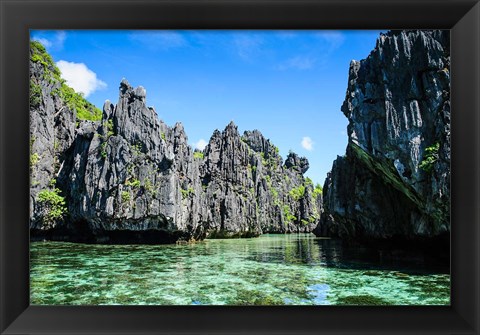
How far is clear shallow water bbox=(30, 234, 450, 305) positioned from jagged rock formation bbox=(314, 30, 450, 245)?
212cm

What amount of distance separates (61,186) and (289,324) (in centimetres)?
2513

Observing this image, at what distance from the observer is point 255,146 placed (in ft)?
200

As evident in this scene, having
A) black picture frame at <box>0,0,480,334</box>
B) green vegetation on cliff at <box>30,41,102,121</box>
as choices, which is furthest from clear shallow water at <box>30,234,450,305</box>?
green vegetation on cliff at <box>30,41,102,121</box>

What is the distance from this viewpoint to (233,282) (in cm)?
996

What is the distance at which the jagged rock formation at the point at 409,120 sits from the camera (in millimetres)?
9938

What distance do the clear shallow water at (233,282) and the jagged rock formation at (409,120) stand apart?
2122 millimetres

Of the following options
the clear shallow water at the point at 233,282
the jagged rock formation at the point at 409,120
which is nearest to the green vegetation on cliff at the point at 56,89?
the clear shallow water at the point at 233,282

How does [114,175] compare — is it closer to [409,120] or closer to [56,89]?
[56,89]

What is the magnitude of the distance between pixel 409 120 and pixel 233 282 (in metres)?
7.19
